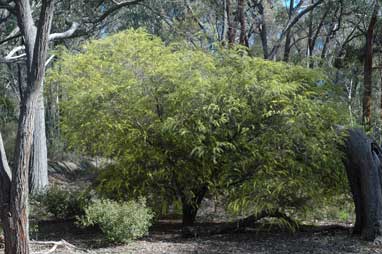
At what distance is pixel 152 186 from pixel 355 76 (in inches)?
706

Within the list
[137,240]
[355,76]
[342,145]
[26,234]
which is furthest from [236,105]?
[355,76]

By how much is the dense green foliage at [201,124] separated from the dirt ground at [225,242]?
0.60m

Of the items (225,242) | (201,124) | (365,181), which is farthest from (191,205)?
(365,181)

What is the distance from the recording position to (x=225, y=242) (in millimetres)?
9094

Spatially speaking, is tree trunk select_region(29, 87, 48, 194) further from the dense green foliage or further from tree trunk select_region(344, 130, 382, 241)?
tree trunk select_region(344, 130, 382, 241)

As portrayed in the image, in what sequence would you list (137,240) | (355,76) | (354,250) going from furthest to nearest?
(355,76), (137,240), (354,250)

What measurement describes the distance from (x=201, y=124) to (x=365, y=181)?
9.71 feet

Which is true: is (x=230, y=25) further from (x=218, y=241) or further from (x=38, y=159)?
(x=218, y=241)

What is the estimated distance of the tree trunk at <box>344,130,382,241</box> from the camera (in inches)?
360

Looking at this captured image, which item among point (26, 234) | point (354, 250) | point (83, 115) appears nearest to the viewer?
point (26, 234)

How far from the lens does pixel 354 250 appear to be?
27.8ft

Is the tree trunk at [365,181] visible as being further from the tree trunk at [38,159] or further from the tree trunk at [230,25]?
the tree trunk at [230,25]

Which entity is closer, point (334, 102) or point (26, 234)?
point (26, 234)

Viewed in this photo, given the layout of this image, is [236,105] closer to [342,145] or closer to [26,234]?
[342,145]
